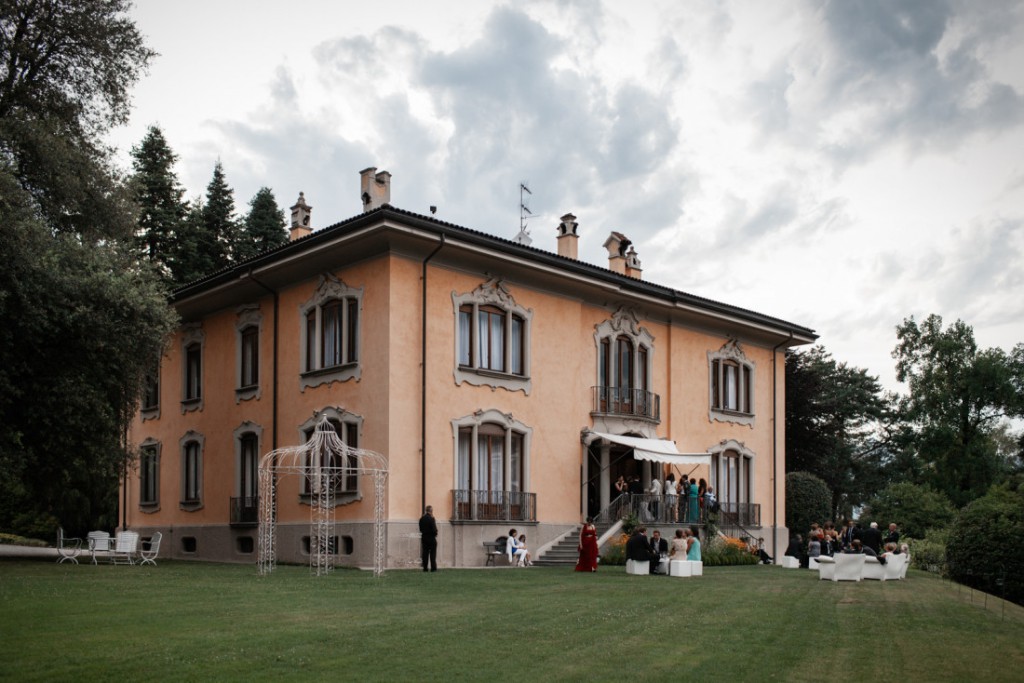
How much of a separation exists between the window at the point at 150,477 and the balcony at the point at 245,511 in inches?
225

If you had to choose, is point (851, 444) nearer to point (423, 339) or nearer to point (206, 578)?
point (423, 339)

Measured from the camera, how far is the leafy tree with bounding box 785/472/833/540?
136 ft

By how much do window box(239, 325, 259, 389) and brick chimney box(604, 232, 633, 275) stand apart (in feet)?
40.1

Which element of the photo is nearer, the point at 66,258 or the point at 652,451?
the point at 66,258

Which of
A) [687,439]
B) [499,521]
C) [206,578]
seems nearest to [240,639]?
[206,578]

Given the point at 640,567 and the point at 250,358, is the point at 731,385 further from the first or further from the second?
the point at 250,358

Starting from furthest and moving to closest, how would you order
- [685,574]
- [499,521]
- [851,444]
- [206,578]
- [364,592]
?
1. [851,444]
2. [499,521]
3. [685,574]
4. [206,578]
5. [364,592]

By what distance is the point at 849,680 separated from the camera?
30.0ft

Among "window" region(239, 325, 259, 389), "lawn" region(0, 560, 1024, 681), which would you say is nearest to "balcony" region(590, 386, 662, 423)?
"window" region(239, 325, 259, 389)

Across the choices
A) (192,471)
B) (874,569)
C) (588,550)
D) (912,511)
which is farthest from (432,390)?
(912,511)

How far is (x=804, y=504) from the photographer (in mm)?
41469

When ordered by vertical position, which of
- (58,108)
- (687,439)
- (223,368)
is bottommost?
(687,439)

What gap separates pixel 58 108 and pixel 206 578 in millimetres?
12287

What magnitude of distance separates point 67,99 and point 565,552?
16804 mm
